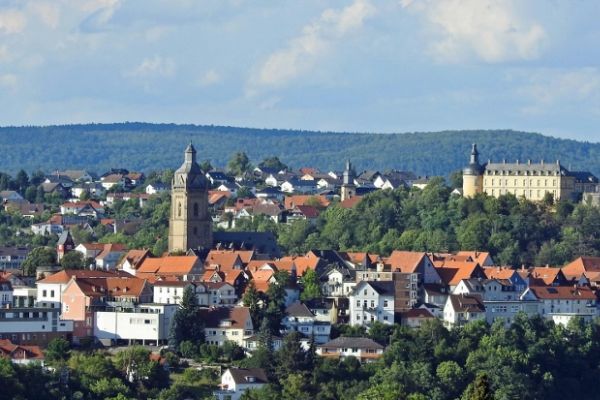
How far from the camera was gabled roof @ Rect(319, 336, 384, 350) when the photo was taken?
2758 inches

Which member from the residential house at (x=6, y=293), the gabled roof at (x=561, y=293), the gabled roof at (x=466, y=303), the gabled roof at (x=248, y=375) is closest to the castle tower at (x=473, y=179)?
the gabled roof at (x=561, y=293)

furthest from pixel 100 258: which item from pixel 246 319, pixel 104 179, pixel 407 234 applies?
pixel 104 179

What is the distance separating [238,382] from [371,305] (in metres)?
9.32

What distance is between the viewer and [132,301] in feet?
239

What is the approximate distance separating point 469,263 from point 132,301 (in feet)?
47.6

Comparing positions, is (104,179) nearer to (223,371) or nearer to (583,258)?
(583,258)

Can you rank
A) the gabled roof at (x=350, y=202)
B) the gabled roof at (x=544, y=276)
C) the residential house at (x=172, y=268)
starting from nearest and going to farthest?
the gabled roof at (x=544, y=276)
the residential house at (x=172, y=268)
the gabled roof at (x=350, y=202)

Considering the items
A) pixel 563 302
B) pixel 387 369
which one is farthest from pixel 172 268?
pixel 387 369

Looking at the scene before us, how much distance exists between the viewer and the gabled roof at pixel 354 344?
7006cm

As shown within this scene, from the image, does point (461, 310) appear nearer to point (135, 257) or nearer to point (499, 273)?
point (499, 273)

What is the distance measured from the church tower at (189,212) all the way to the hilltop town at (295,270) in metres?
0.08

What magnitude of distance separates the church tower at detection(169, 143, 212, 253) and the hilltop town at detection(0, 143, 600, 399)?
0.25 feet

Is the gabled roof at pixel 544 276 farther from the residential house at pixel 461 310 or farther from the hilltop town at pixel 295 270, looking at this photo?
the residential house at pixel 461 310

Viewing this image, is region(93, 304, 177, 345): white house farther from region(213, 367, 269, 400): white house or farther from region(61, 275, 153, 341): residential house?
region(213, 367, 269, 400): white house
